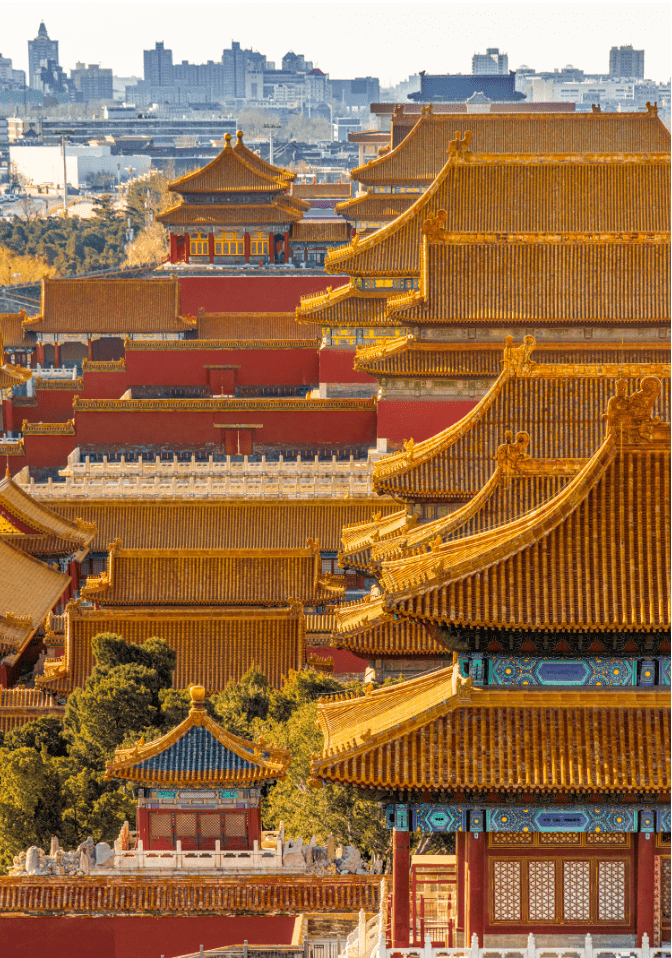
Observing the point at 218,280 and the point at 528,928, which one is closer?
the point at 528,928

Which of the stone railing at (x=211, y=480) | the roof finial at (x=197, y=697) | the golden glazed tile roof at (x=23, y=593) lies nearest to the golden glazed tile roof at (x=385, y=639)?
the roof finial at (x=197, y=697)

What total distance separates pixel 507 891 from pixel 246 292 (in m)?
42.7

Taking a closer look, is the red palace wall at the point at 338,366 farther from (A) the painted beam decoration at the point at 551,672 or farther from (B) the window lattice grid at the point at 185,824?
(A) the painted beam decoration at the point at 551,672

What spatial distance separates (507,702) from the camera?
16.1 m

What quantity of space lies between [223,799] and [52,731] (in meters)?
4.59

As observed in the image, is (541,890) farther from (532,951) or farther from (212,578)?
(212,578)

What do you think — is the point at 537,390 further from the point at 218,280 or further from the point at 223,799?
the point at 218,280

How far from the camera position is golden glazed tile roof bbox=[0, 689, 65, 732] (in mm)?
27469

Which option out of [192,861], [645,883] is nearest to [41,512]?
[192,861]

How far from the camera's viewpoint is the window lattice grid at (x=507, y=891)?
648 inches

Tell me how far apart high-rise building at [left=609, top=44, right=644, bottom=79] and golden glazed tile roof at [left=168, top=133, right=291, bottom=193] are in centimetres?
13355

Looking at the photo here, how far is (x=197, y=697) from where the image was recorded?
862 inches

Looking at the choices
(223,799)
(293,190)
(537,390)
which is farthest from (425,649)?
(293,190)

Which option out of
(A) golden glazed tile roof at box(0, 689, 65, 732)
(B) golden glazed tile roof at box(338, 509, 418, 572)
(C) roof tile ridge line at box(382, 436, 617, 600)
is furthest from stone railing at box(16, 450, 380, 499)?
(C) roof tile ridge line at box(382, 436, 617, 600)
